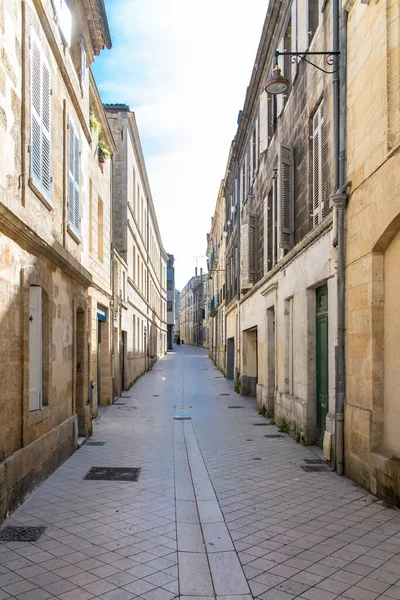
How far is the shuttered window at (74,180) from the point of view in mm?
9227

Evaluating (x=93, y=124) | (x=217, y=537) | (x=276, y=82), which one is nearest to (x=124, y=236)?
(x=93, y=124)

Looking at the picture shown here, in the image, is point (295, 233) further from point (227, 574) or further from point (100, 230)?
point (227, 574)

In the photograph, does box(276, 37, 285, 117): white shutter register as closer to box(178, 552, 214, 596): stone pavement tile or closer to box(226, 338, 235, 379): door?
box(178, 552, 214, 596): stone pavement tile

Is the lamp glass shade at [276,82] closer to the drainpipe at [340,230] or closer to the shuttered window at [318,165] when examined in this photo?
the shuttered window at [318,165]

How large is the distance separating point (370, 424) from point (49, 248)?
15.4 ft

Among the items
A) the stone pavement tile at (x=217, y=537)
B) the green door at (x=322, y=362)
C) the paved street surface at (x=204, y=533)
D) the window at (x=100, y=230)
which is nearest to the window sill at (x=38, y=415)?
the paved street surface at (x=204, y=533)

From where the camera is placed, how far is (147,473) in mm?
7551

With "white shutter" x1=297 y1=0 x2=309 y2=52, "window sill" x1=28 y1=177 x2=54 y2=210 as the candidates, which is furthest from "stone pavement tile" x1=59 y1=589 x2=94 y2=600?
"white shutter" x1=297 y1=0 x2=309 y2=52

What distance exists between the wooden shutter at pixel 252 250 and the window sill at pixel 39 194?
31.6 feet

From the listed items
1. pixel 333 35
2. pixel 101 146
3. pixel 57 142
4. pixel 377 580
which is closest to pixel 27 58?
pixel 57 142

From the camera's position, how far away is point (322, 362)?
30.2 ft

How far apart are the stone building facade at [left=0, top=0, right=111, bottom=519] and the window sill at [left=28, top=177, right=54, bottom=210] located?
2cm

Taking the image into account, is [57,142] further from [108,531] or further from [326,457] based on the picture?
[326,457]

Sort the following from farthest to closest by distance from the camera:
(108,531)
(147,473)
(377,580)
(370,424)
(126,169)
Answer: (126,169) → (147,473) → (370,424) → (108,531) → (377,580)
